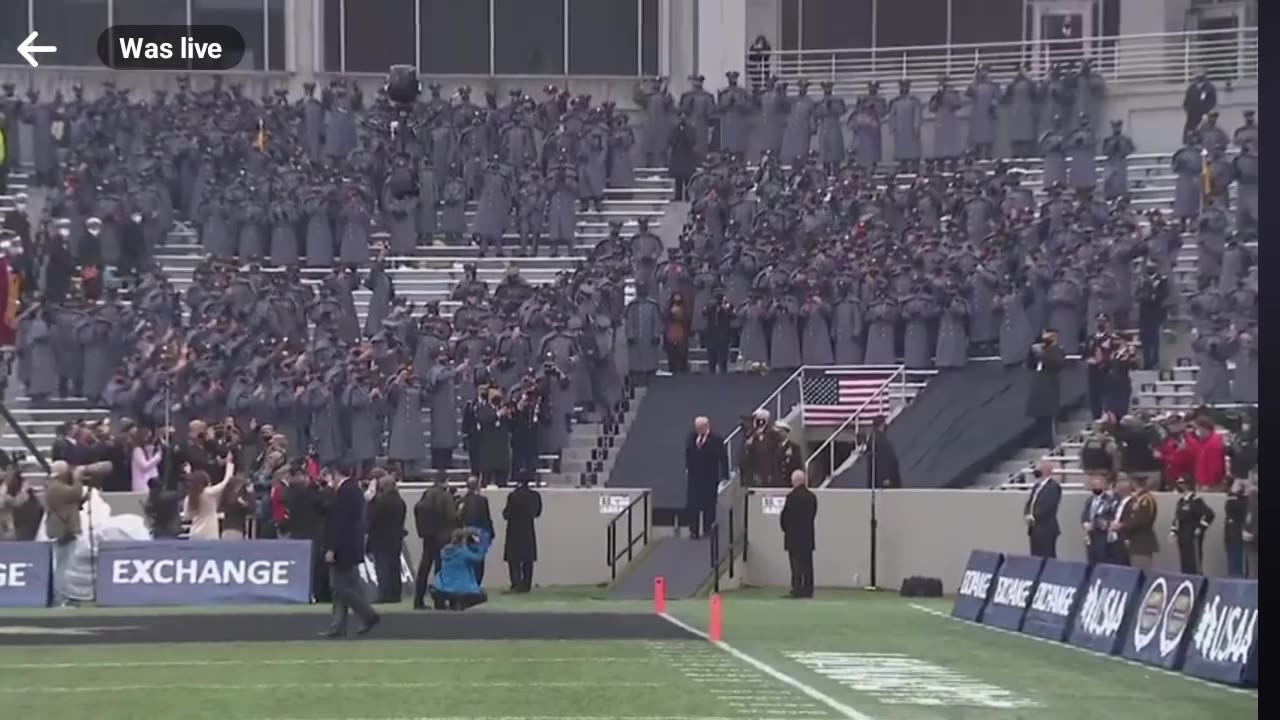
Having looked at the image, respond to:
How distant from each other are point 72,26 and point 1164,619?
2614cm

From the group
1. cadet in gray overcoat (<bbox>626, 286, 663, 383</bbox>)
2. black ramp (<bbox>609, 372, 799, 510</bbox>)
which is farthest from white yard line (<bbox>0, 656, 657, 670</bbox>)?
cadet in gray overcoat (<bbox>626, 286, 663, 383</bbox>)

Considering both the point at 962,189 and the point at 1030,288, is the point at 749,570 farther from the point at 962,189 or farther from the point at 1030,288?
the point at 962,189

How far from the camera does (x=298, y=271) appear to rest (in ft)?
122

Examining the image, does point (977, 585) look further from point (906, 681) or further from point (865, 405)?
point (865, 405)

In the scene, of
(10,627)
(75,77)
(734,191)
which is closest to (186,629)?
(10,627)

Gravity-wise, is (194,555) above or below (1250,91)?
below

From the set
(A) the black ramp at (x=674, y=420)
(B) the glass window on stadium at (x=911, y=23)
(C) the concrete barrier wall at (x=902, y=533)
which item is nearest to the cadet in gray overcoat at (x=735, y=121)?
(A) the black ramp at (x=674, y=420)

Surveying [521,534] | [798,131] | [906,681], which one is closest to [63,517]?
[521,534]

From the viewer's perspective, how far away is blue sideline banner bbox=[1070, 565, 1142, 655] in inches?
800

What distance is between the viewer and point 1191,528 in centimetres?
2570

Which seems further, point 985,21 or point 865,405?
point 985,21

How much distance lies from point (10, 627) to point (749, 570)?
409 inches

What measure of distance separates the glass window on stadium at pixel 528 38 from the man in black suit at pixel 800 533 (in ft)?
57.0

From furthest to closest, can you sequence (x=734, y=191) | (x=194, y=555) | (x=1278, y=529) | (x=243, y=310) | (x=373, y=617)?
(x=734, y=191) → (x=243, y=310) → (x=194, y=555) → (x=373, y=617) → (x=1278, y=529)
